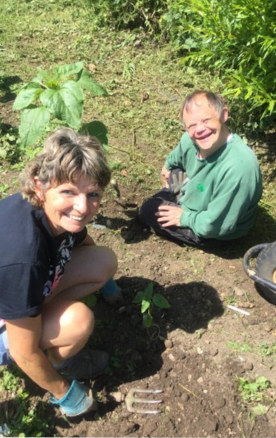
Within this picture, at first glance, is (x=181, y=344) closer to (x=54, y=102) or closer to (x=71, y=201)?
(x=71, y=201)

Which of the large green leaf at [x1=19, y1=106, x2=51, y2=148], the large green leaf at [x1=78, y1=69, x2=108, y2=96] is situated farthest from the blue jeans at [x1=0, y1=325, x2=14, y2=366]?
the large green leaf at [x1=78, y1=69, x2=108, y2=96]

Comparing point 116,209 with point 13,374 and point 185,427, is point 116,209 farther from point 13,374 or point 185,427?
point 185,427

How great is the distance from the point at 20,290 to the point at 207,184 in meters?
1.56

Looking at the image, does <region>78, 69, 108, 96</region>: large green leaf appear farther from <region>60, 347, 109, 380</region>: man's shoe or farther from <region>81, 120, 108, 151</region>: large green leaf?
<region>60, 347, 109, 380</region>: man's shoe

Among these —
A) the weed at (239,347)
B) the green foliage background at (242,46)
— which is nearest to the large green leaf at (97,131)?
the green foliage background at (242,46)

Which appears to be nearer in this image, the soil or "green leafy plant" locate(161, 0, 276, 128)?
the soil

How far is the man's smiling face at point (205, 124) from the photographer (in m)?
2.82

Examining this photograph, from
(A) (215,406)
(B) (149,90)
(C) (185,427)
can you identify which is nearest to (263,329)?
(A) (215,406)

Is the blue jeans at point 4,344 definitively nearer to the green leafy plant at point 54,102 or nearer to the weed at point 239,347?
the green leafy plant at point 54,102

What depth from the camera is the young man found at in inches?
112

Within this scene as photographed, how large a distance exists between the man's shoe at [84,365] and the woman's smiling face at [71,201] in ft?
2.87

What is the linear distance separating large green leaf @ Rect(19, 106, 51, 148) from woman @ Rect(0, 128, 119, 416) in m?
0.62

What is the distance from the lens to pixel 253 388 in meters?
2.54

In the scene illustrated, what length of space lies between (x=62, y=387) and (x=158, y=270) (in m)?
1.15
